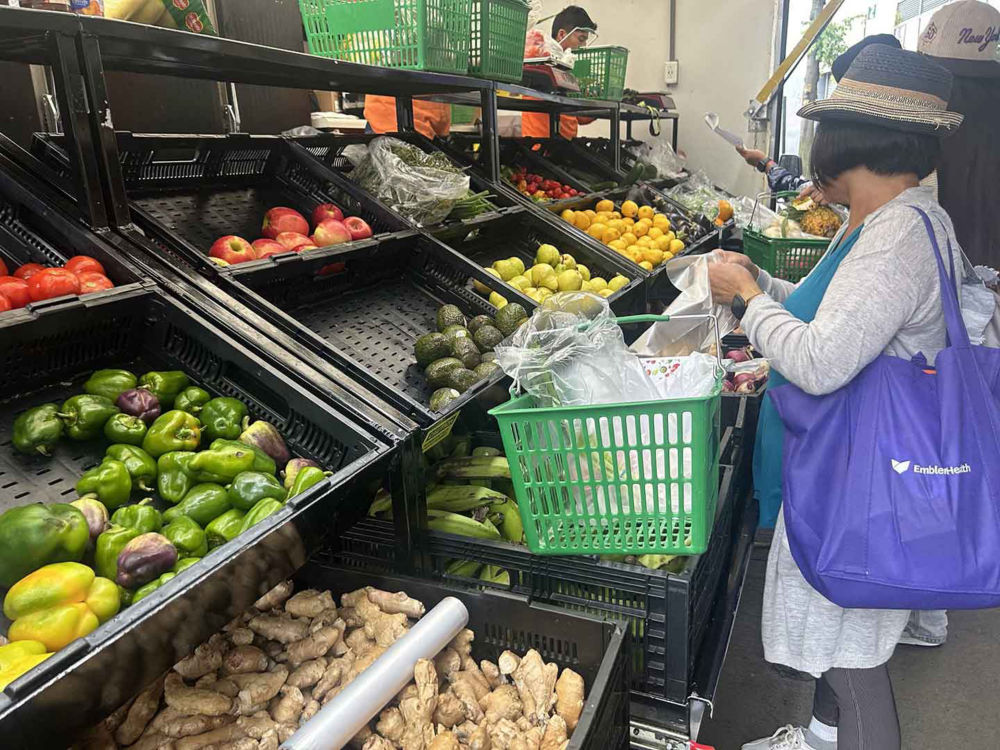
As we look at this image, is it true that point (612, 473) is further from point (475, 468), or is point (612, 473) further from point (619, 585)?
point (475, 468)

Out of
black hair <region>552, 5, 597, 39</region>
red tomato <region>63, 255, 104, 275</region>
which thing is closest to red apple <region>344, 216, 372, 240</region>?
red tomato <region>63, 255, 104, 275</region>

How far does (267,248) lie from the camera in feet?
7.12

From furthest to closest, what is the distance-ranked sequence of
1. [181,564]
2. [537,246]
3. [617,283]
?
[537,246]
[617,283]
[181,564]

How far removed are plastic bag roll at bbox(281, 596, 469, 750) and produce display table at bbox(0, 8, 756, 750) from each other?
99 millimetres

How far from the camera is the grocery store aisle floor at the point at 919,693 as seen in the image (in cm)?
227

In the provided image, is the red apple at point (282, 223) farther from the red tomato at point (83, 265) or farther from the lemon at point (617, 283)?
the lemon at point (617, 283)

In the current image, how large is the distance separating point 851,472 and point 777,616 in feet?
1.68

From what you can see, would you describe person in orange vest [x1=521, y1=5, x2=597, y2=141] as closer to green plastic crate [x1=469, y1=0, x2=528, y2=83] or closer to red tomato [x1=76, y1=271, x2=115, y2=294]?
green plastic crate [x1=469, y1=0, x2=528, y2=83]

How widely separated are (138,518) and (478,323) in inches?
48.4

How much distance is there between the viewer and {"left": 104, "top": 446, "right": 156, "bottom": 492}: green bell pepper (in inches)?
53.7

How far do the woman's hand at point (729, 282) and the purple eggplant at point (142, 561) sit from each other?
53.3 inches

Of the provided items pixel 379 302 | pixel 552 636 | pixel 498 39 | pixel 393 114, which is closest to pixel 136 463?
pixel 552 636

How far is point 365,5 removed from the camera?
2547 millimetres

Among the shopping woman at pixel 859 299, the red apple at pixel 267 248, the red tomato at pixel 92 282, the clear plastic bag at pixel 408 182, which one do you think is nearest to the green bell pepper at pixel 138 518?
the red tomato at pixel 92 282
